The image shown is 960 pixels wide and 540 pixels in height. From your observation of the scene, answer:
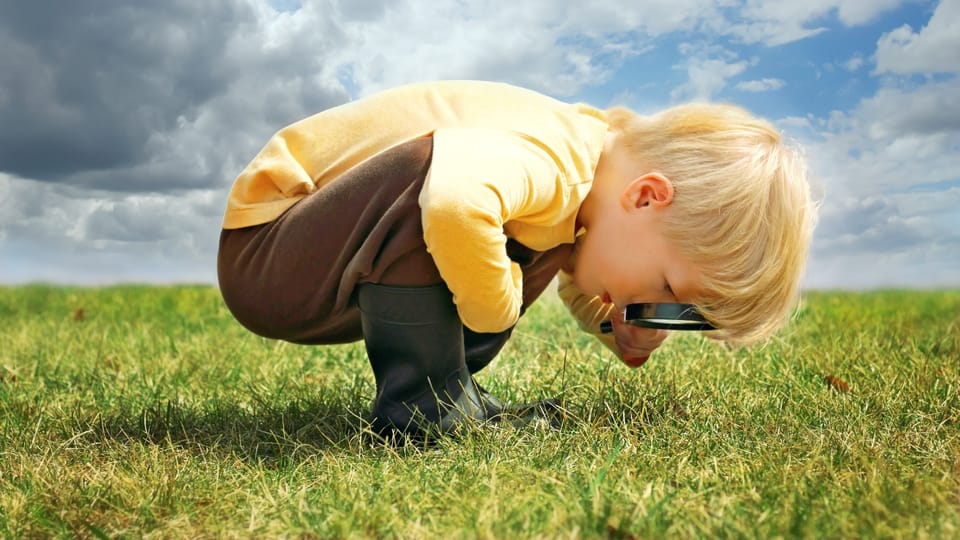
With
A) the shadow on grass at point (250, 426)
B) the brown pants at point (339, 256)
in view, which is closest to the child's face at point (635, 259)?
the brown pants at point (339, 256)

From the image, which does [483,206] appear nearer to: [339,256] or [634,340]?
[339,256]

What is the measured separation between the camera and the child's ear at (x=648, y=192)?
2.20 metres

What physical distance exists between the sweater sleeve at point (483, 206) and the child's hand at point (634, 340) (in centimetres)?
50

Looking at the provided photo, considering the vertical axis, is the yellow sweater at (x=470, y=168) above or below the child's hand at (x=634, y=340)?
above

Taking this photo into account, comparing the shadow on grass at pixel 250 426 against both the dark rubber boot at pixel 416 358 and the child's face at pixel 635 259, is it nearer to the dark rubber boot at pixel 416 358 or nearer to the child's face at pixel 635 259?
the dark rubber boot at pixel 416 358

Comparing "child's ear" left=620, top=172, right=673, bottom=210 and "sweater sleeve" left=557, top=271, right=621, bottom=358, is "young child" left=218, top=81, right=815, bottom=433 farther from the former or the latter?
"sweater sleeve" left=557, top=271, right=621, bottom=358

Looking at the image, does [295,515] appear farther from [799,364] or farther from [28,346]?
[28,346]

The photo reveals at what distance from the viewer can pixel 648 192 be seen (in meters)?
2.22

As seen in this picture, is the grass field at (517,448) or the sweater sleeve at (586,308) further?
the sweater sleeve at (586,308)

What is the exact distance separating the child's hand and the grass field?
0.07 meters

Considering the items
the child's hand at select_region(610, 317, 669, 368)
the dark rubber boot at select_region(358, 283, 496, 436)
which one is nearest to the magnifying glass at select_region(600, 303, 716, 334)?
the child's hand at select_region(610, 317, 669, 368)

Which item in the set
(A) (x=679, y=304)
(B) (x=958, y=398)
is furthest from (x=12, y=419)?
(B) (x=958, y=398)

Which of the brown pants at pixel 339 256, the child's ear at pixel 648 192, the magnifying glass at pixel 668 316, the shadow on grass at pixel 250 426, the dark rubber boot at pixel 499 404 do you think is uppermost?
the child's ear at pixel 648 192

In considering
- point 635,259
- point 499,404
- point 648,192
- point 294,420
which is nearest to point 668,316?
point 635,259
